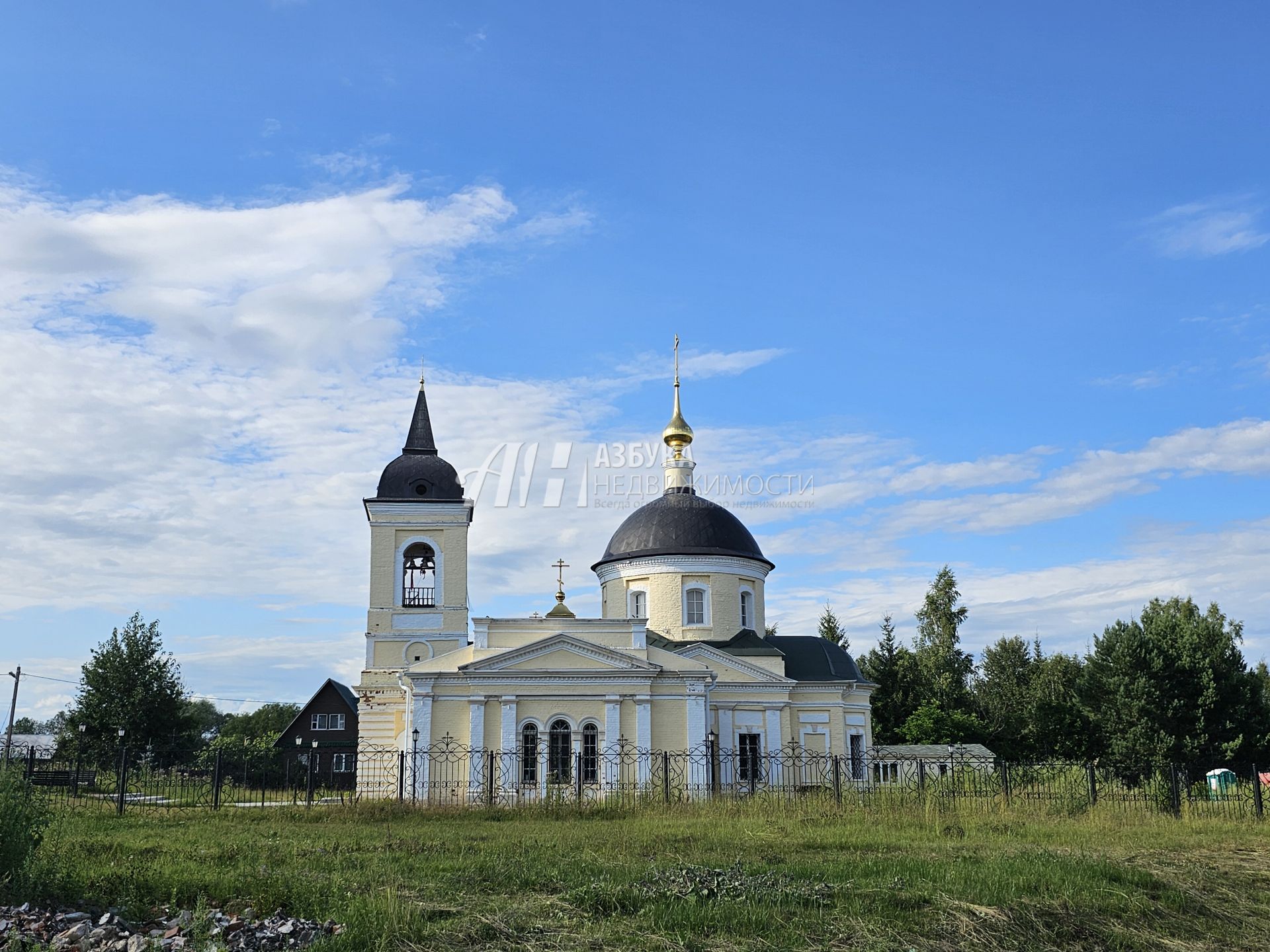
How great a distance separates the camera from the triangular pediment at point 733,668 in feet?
111

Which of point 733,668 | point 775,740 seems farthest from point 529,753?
point 775,740

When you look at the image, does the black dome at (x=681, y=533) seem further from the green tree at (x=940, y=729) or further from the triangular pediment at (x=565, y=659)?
the green tree at (x=940, y=729)

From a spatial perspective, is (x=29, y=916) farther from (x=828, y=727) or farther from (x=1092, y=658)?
(x=1092, y=658)

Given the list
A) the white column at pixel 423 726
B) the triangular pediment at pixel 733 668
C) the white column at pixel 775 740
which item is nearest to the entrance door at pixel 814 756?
the white column at pixel 775 740

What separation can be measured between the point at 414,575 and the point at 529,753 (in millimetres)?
6988

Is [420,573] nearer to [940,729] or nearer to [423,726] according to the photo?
[423,726]

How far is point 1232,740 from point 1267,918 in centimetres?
2596

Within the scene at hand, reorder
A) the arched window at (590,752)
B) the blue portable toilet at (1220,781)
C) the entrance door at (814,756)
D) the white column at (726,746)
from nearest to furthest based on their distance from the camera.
Answer: the blue portable toilet at (1220,781) → the arched window at (590,752) → the entrance door at (814,756) → the white column at (726,746)

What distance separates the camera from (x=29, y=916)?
866 cm

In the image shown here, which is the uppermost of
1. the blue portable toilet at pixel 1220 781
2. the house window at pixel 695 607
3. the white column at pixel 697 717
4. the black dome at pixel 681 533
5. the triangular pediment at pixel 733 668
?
the black dome at pixel 681 533

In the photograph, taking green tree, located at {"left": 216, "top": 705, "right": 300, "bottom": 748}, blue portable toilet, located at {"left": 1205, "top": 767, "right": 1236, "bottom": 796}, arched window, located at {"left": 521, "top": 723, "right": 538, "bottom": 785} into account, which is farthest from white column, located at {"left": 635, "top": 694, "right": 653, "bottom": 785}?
green tree, located at {"left": 216, "top": 705, "right": 300, "bottom": 748}

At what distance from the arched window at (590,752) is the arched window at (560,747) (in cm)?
36

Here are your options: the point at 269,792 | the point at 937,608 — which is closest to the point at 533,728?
the point at 269,792

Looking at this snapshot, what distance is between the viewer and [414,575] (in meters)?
32.8
